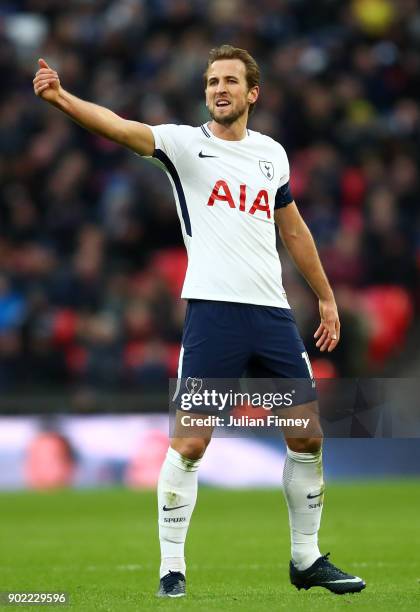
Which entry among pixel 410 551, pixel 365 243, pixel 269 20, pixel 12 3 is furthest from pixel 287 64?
pixel 410 551

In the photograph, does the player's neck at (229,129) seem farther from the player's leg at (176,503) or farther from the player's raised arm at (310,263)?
the player's leg at (176,503)

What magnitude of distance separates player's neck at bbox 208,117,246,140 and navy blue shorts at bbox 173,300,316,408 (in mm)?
828

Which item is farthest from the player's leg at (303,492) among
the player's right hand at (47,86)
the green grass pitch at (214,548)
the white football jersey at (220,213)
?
the player's right hand at (47,86)

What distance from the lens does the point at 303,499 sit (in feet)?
22.6

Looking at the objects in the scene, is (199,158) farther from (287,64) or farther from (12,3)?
(12,3)

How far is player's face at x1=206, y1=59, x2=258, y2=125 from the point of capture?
22.0 feet

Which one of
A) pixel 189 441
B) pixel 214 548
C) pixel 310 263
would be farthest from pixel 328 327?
pixel 214 548

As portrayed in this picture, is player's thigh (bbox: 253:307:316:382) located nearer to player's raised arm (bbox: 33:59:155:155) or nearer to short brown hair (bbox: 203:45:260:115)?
player's raised arm (bbox: 33:59:155:155)

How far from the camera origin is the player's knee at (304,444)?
6.81 m

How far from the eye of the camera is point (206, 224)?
6.72 meters

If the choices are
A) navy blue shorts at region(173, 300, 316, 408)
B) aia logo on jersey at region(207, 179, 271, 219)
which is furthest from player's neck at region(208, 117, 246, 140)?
navy blue shorts at region(173, 300, 316, 408)

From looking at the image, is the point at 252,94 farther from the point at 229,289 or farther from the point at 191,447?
the point at 191,447

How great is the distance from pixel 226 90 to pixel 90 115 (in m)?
0.80

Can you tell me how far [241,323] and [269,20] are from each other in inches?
502
